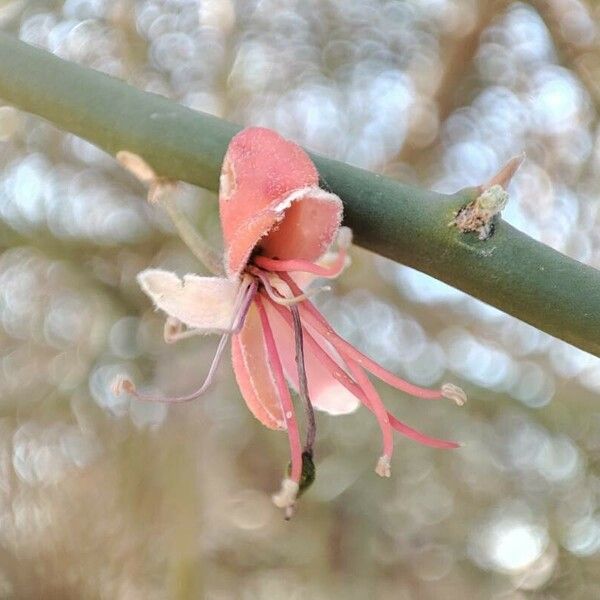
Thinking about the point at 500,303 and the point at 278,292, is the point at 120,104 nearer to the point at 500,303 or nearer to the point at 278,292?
the point at 278,292

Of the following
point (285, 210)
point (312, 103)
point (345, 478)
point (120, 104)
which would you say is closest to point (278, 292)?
point (285, 210)

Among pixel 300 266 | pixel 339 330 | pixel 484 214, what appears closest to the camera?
pixel 484 214

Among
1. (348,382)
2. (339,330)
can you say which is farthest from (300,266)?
(339,330)

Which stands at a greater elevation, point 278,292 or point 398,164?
point 278,292

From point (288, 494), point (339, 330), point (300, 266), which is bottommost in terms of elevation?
point (339, 330)

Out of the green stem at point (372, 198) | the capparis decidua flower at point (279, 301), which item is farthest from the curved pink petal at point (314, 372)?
the green stem at point (372, 198)

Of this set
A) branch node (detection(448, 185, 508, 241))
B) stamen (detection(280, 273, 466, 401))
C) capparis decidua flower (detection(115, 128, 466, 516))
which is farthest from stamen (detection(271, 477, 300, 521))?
branch node (detection(448, 185, 508, 241))

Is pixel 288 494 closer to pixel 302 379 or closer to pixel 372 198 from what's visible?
pixel 302 379

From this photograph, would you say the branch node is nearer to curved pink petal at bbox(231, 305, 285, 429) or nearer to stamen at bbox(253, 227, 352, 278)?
stamen at bbox(253, 227, 352, 278)
